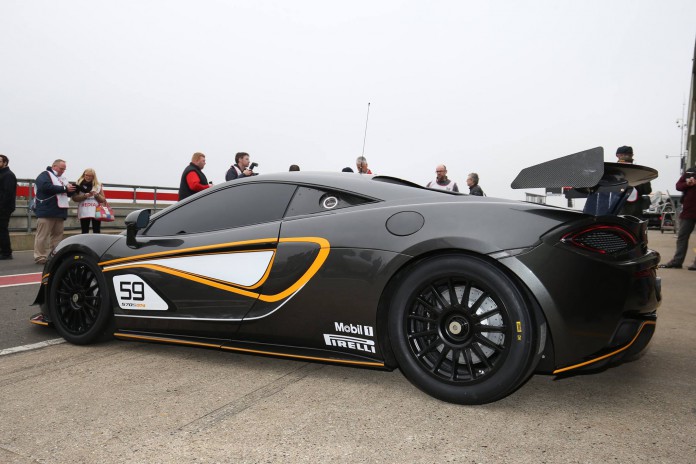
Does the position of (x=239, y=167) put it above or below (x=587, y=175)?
above

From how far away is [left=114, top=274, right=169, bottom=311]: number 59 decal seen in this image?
133 inches

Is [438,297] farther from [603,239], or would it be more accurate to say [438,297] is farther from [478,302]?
[603,239]

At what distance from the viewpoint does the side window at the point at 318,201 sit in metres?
2.98

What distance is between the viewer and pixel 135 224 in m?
3.51

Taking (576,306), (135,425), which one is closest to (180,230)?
(135,425)

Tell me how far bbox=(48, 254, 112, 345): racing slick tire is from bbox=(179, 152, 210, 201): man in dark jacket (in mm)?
3824

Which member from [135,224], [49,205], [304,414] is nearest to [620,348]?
[304,414]

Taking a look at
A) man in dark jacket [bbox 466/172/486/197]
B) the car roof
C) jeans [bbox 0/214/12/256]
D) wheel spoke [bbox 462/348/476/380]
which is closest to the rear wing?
the car roof

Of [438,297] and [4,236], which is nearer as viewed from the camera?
[438,297]

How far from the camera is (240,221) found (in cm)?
325

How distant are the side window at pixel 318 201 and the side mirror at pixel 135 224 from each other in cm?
104

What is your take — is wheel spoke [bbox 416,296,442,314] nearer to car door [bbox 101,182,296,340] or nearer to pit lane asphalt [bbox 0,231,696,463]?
pit lane asphalt [bbox 0,231,696,463]

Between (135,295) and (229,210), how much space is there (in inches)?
31.8

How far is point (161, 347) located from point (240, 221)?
1105 millimetres
